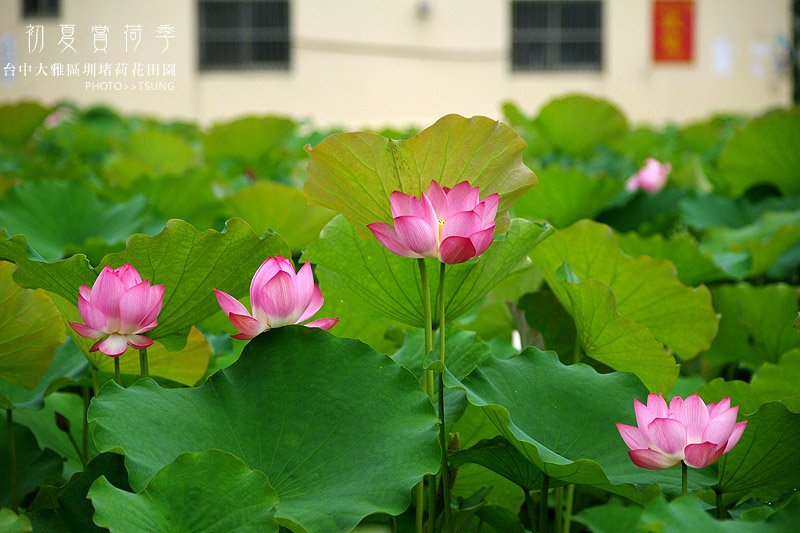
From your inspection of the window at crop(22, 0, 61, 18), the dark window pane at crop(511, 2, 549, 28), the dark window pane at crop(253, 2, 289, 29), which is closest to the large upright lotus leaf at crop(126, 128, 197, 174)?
the window at crop(22, 0, 61, 18)

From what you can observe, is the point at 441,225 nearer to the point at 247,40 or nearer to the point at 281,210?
the point at 281,210

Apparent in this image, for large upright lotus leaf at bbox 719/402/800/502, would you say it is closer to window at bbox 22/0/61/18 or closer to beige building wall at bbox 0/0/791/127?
window at bbox 22/0/61/18

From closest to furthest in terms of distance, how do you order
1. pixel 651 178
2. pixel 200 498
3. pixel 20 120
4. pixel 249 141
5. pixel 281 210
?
pixel 200 498, pixel 281 210, pixel 651 178, pixel 249 141, pixel 20 120

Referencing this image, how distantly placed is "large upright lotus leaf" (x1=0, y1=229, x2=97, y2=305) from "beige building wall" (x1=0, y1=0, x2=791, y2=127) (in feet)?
33.2

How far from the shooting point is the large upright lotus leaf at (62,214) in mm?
1199

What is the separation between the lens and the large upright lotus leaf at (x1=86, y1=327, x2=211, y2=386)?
2.35ft

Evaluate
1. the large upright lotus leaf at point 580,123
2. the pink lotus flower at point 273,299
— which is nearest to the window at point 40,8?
the large upright lotus leaf at point 580,123

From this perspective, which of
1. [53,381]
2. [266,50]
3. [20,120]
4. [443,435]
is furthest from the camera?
[266,50]

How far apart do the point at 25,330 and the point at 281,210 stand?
22.3 inches

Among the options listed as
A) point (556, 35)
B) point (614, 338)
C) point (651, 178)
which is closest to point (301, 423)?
point (614, 338)

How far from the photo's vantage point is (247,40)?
11.0 meters

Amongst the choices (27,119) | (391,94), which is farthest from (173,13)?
(27,119)

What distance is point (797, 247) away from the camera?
4.14ft

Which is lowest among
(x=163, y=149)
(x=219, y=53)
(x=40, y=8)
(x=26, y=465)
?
(x=26, y=465)
